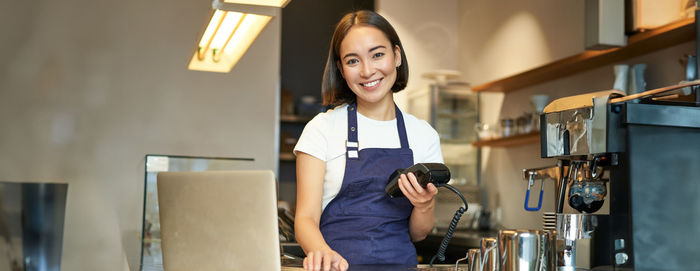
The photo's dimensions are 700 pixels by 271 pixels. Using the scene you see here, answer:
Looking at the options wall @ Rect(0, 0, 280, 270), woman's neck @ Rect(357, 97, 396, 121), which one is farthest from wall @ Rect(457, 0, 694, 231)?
wall @ Rect(0, 0, 280, 270)

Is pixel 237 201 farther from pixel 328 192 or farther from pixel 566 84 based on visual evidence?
pixel 566 84

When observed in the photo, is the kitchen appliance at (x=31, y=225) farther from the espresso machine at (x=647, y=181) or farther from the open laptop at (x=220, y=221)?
the espresso machine at (x=647, y=181)

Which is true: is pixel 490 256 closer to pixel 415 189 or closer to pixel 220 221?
pixel 415 189

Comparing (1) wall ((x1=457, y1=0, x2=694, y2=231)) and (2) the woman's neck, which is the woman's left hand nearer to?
(2) the woman's neck

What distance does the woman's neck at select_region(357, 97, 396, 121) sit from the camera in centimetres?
163

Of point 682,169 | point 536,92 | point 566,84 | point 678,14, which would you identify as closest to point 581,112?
point 682,169

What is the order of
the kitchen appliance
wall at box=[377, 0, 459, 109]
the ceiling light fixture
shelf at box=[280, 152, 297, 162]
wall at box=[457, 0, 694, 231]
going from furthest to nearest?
1. shelf at box=[280, 152, 297, 162]
2. wall at box=[377, 0, 459, 109]
3. wall at box=[457, 0, 694, 231]
4. the kitchen appliance
5. the ceiling light fixture

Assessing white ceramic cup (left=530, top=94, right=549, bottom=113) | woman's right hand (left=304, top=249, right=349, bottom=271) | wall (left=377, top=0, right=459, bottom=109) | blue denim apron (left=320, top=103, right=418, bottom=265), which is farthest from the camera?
wall (left=377, top=0, right=459, bottom=109)

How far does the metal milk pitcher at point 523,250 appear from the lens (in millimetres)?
1125

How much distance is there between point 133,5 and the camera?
3.65m

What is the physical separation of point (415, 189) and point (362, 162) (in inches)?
8.7

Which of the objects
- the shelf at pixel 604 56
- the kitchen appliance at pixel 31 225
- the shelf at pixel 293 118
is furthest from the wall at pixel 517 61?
the kitchen appliance at pixel 31 225

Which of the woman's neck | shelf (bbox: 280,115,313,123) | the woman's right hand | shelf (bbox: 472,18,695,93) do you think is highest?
shelf (bbox: 472,18,695,93)

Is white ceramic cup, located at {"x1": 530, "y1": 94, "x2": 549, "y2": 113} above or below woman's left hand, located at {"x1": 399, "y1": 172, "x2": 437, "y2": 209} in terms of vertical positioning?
above
